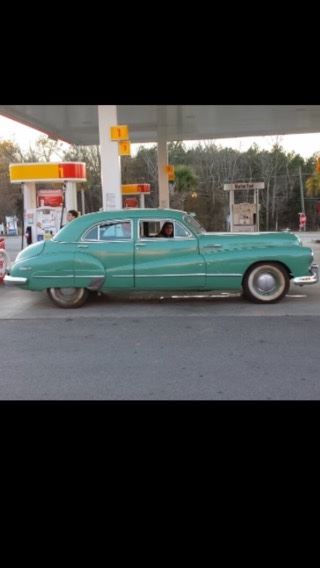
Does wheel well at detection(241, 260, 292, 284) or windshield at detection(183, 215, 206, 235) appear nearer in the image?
wheel well at detection(241, 260, 292, 284)

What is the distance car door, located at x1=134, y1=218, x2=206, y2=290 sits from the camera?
9.18 metres

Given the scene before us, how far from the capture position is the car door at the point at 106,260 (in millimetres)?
9219

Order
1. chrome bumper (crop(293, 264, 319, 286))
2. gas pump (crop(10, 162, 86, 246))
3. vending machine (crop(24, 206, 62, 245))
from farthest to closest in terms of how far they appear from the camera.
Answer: vending machine (crop(24, 206, 62, 245)), gas pump (crop(10, 162, 86, 246)), chrome bumper (crop(293, 264, 319, 286))

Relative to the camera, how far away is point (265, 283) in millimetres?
9320

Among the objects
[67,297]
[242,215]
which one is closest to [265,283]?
[67,297]

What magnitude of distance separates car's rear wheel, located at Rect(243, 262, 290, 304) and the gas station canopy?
7790 millimetres

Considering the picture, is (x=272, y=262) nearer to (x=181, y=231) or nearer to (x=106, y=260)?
(x=181, y=231)

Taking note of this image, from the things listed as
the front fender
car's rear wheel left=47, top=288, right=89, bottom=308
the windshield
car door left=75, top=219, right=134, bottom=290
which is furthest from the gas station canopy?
car's rear wheel left=47, top=288, right=89, bottom=308

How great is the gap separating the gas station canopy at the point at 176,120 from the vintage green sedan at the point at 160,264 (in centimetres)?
683

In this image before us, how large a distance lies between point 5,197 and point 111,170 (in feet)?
118

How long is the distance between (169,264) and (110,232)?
1.15 metres

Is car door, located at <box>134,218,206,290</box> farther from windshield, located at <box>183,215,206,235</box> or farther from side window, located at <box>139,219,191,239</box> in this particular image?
windshield, located at <box>183,215,206,235</box>

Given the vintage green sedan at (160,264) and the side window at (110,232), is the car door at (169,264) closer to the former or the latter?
the vintage green sedan at (160,264)
